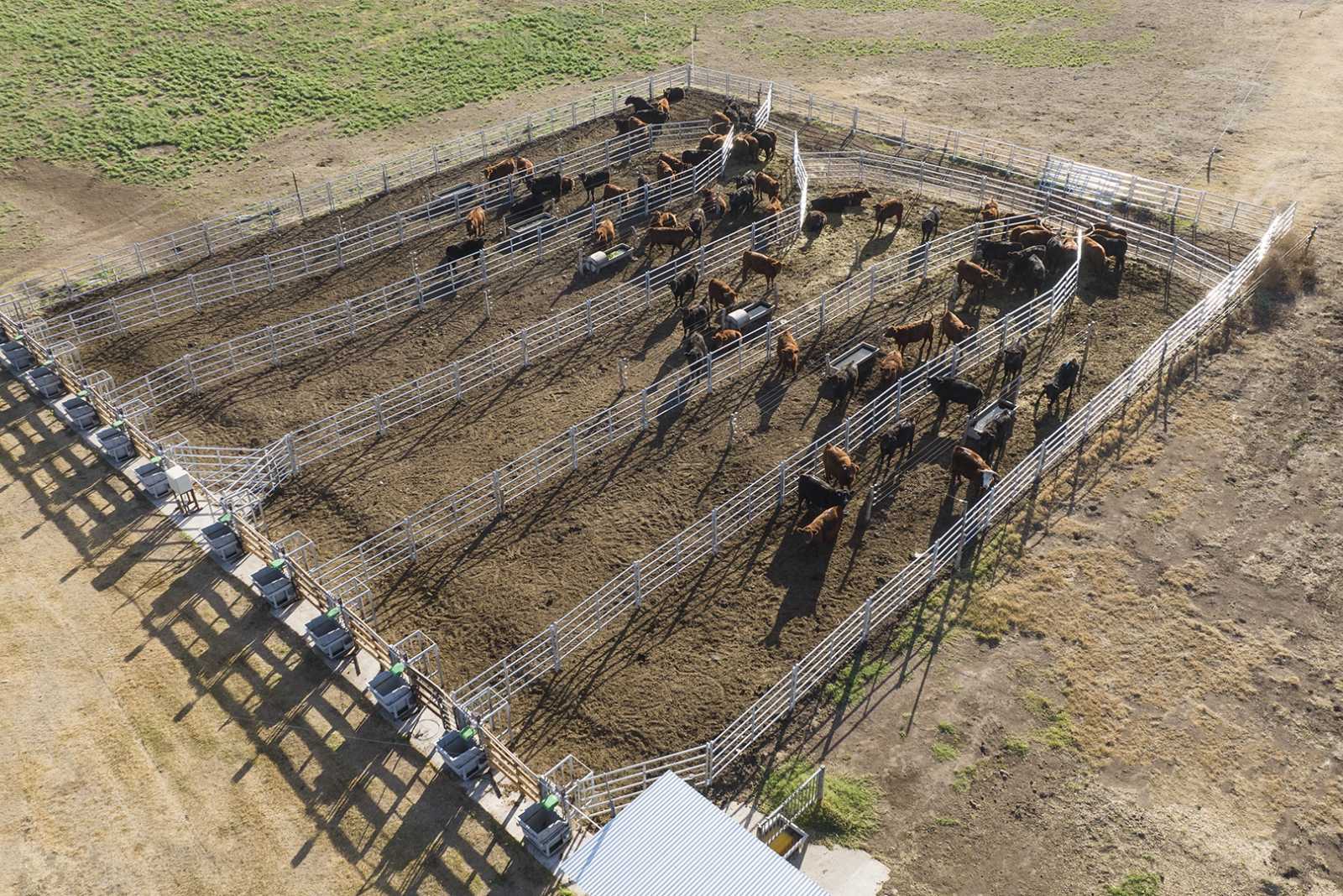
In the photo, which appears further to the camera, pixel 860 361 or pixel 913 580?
pixel 860 361

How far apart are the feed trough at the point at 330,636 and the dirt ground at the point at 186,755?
32 centimetres

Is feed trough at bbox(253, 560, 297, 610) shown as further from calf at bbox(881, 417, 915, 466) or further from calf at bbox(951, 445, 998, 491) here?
calf at bbox(951, 445, 998, 491)

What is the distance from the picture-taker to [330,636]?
1894 cm

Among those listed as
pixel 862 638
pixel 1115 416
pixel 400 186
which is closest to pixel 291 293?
pixel 400 186

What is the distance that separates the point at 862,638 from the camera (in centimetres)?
1936

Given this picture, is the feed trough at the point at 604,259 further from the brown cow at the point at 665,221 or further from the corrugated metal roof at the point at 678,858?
the corrugated metal roof at the point at 678,858

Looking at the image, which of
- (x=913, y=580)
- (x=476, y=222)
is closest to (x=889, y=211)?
(x=476, y=222)

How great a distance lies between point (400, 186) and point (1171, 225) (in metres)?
22.5

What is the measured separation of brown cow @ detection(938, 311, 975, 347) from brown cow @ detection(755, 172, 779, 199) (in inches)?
321

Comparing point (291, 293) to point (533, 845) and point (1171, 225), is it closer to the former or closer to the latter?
point (533, 845)

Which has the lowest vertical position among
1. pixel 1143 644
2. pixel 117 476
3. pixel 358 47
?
pixel 1143 644

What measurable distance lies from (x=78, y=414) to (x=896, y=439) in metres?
17.2

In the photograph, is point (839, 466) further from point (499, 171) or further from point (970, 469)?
point (499, 171)

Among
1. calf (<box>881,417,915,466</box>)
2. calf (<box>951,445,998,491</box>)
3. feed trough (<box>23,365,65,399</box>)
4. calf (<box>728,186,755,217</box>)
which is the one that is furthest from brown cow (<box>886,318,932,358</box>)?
feed trough (<box>23,365,65,399</box>)
